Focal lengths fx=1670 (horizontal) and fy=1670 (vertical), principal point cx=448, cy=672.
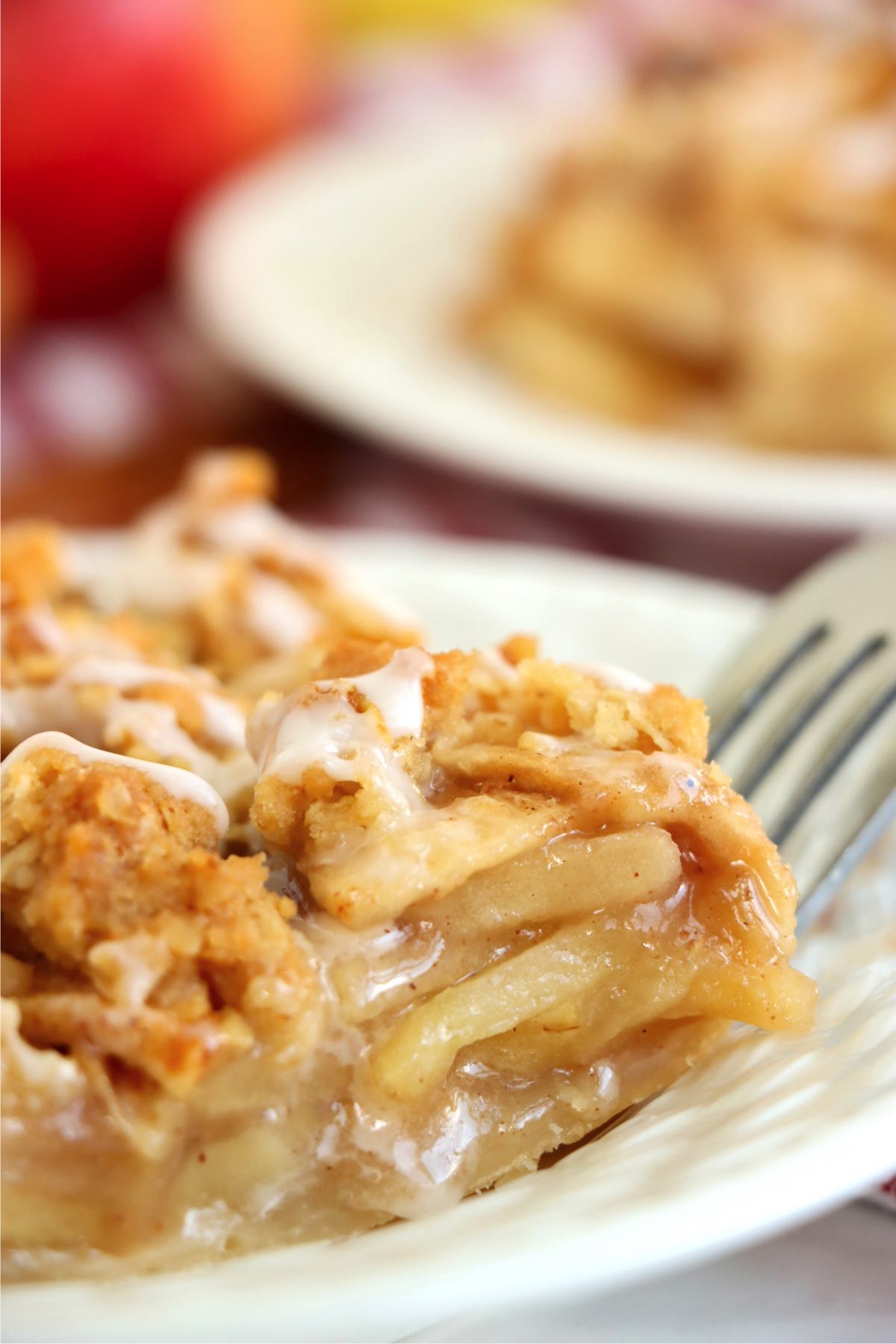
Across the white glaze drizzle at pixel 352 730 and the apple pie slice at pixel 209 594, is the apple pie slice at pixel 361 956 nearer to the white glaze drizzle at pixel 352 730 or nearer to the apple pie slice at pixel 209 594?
the white glaze drizzle at pixel 352 730

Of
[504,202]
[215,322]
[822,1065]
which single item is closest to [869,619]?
[822,1065]

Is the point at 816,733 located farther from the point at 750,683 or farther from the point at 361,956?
the point at 361,956

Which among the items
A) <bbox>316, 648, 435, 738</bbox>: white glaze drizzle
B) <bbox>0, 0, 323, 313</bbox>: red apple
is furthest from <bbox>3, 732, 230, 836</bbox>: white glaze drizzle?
<bbox>0, 0, 323, 313</bbox>: red apple

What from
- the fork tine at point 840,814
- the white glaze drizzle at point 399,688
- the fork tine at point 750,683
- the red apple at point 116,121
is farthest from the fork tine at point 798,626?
the red apple at point 116,121

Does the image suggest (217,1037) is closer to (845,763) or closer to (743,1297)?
(743,1297)

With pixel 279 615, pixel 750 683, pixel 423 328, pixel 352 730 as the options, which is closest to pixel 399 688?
pixel 352 730
